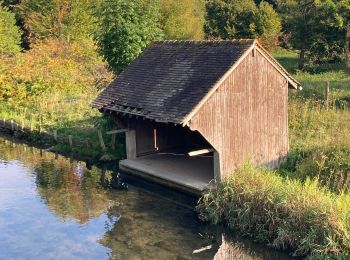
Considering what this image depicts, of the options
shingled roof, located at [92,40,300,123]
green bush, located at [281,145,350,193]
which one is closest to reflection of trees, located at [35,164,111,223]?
shingled roof, located at [92,40,300,123]

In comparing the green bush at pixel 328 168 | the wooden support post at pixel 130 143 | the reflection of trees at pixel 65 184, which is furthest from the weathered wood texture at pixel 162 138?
the green bush at pixel 328 168

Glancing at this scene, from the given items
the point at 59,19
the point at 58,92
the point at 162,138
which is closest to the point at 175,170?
the point at 162,138

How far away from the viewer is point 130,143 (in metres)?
18.4

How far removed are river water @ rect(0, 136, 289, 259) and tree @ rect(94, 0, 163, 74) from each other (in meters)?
4.83

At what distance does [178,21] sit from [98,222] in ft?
75.2

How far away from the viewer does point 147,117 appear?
1523 centimetres

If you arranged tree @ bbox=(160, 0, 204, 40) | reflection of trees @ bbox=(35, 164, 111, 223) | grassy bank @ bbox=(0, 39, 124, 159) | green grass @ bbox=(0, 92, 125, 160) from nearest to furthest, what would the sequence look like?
reflection of trees @ bbox=(35, 164, 111, 223) < green grass @ bbox=(0, 92, 125, 160) < grassy bank @ bbox=(0, 39, 124, 159) < tree @ bbox=(160, 0, 204, 40)

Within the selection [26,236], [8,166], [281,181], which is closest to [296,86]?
[281,181]

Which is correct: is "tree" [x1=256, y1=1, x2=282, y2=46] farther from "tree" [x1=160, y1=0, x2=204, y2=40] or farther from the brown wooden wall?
the brown wooden wall

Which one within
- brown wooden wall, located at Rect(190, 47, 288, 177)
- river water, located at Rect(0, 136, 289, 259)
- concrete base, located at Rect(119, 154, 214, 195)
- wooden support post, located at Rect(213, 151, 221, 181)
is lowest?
river water, located at Rect(0, 136, 289, 259)

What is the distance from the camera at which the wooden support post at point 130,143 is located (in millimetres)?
18281

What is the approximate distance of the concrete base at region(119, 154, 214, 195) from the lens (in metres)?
15.6

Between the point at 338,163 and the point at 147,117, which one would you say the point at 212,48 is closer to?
the point at 147,117

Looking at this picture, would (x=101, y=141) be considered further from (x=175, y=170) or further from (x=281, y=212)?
(x=281, y=212)
